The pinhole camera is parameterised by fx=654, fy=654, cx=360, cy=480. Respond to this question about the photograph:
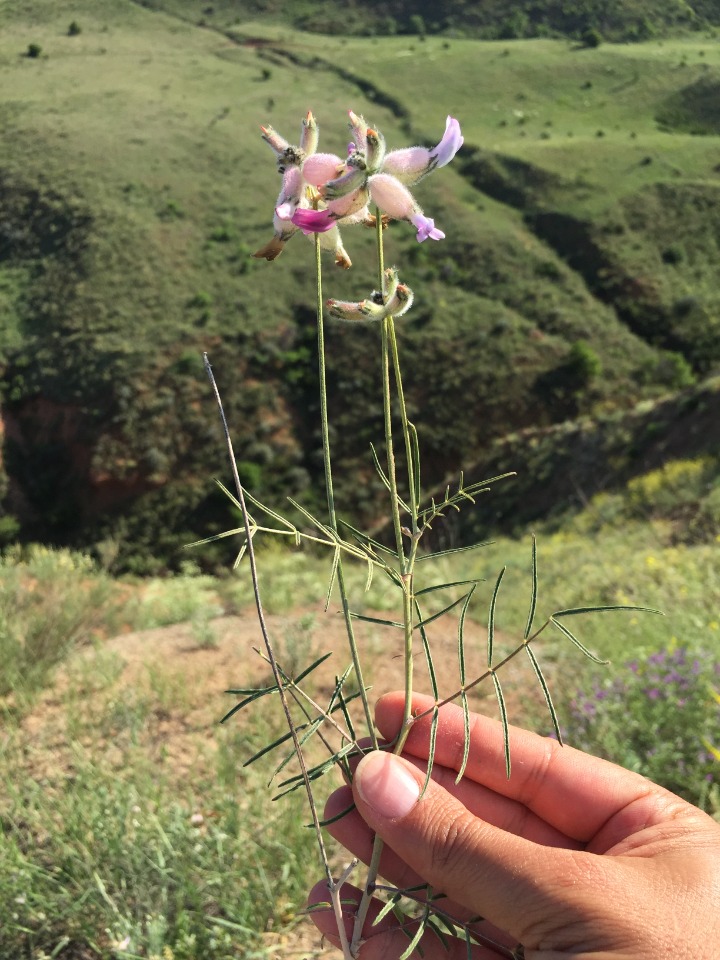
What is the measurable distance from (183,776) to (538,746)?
2.55 m

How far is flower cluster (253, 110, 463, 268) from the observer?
3.79 feet

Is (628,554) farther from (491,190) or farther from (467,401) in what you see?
(491,190)

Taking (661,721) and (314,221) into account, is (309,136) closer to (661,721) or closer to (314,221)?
(314,221)

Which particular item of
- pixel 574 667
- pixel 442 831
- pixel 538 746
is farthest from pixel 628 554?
pixel 442 831

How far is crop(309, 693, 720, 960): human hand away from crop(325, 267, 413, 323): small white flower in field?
94 cm

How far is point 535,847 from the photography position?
1.32 metres

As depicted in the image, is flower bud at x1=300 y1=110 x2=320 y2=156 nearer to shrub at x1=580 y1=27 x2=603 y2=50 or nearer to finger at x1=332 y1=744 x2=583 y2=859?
finger at x1=332 y1=744 x2=583 y2=859

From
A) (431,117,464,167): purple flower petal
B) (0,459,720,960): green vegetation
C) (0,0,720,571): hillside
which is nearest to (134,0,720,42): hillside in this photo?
(0,0,720,571): hillside

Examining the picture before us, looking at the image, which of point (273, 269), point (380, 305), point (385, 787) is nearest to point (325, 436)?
point (380, 305)

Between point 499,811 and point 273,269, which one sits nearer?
point 499,811

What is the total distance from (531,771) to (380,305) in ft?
4.51

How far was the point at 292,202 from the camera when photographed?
1241 millimetres

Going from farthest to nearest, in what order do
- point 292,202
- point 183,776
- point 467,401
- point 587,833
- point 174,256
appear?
point 174,256
point 467,401
point 183,776
point 587,833
point 292,202

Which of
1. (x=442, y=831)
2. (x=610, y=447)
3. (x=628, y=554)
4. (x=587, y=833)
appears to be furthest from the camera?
(x=610, y=447)
